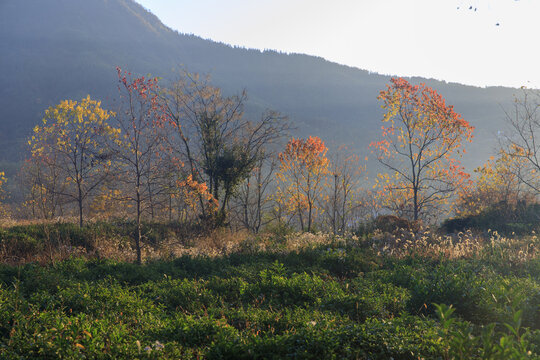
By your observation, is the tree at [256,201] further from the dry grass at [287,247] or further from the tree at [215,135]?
the dry grass at [287,247]

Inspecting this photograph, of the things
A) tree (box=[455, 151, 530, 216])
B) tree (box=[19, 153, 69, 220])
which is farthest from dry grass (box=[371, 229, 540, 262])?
tree (box=[19, 153, 69, 220])

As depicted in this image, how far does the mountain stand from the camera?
8569 cm

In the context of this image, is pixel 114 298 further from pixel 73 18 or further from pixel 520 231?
pixel 73 18

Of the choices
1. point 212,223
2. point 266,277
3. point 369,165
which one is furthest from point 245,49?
point 266,277

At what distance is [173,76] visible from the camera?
107 meters

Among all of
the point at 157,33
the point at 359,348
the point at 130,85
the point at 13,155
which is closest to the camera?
the point at 359,348

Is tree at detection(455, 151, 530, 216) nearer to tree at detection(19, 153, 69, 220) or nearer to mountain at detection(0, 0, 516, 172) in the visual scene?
tree at detection(19, 153, 69, 220)

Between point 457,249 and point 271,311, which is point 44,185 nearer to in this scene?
point 271,311

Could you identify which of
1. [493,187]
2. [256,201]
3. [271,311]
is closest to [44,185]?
[256,201]

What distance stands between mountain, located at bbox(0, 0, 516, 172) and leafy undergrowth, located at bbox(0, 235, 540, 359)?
63.7 metres

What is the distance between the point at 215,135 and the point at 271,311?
13.2m

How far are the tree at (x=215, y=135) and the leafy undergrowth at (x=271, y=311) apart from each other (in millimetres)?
8737

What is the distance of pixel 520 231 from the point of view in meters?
11.9

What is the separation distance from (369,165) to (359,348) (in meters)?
86.9
